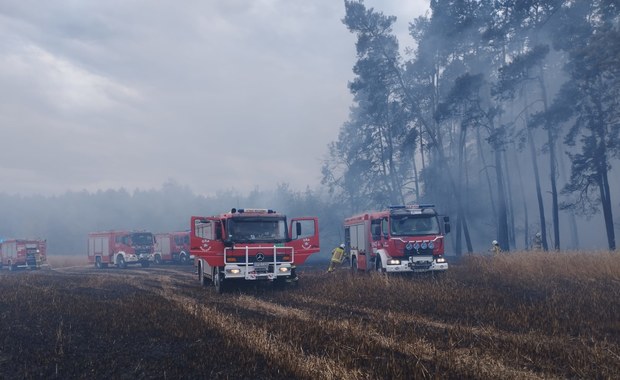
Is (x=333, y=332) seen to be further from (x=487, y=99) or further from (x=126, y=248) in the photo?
(x=126, y=248)

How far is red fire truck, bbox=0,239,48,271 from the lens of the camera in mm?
43281

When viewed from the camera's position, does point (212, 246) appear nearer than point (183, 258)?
Yes

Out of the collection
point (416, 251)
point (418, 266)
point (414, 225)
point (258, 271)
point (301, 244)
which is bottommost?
point (418, 266)

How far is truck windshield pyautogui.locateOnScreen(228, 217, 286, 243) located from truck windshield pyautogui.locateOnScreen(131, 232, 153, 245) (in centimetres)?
2322

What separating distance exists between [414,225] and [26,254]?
36506 millimetres

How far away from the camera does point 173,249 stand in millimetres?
44031

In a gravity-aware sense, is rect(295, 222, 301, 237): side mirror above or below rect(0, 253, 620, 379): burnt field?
above

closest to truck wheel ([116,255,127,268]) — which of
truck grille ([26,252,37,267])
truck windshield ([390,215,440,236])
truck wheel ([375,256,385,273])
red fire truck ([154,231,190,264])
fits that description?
red fire truck ([154,231,190,264])

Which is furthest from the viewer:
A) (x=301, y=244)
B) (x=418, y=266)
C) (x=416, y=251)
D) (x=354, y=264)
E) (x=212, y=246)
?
(x=354, y=264)

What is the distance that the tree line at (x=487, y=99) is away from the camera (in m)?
27.3

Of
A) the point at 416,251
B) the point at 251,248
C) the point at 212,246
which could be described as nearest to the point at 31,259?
the point at 212,246

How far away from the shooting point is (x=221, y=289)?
16.6 m

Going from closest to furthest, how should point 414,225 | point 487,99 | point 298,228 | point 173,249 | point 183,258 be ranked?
1. point 298,228
2. point 414,225
3. point 487,99
4. point 183,258
5. point 173,249

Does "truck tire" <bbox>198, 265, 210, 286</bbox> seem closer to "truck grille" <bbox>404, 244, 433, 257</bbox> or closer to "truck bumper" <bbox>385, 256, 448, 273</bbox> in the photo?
"truck bumper" <bbox>385, 256, 448, 273</bbox>
